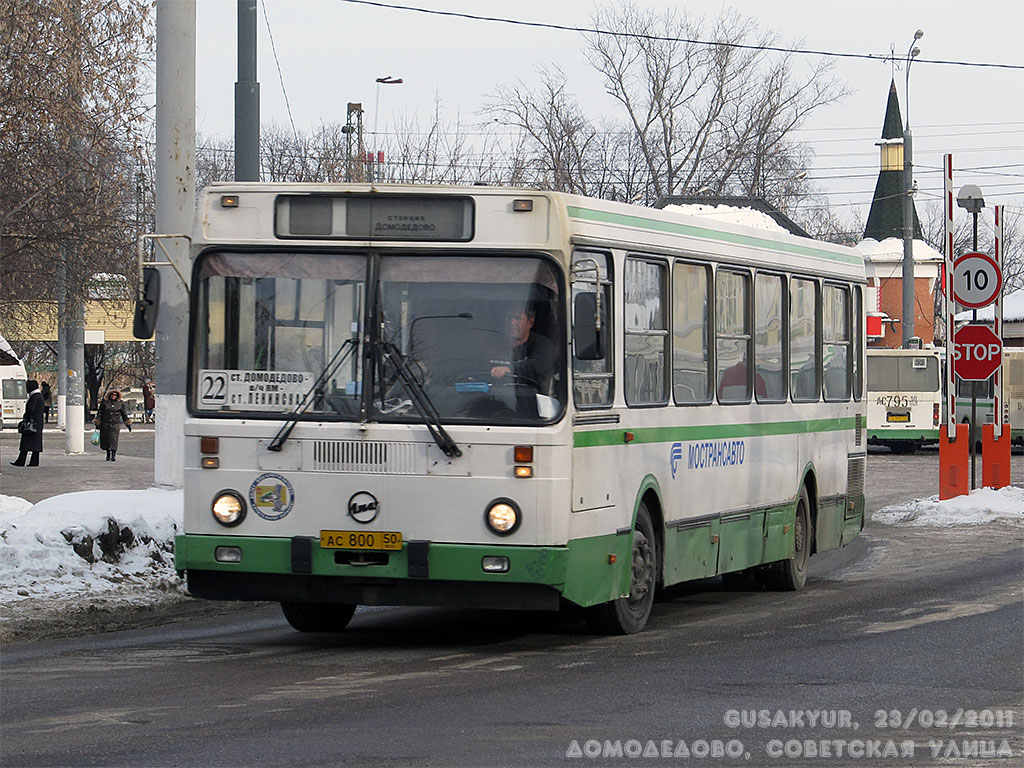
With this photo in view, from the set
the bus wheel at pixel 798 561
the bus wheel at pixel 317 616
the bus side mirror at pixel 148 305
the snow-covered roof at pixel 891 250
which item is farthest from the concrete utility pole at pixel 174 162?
the snow-covered roof at pixel 891 250

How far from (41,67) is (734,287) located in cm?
1352

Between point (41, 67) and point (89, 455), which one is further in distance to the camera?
point (89, 455)

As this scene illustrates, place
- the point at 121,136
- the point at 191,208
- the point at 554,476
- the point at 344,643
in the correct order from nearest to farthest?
1. the point at 554,476
2. the point at 344,643
3. the point at 191,208
4. the point at 121,136

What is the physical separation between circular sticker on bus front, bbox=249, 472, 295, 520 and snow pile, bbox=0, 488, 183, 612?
2883mm

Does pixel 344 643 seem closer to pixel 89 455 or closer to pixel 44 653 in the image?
pixel 44 653

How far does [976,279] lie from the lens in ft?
71.9

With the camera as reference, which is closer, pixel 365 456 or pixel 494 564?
pixel 494 564

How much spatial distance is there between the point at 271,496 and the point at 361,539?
0.63 meters

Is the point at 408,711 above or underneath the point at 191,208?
underneath

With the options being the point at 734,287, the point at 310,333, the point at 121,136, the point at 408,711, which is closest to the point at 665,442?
the point at 734,287

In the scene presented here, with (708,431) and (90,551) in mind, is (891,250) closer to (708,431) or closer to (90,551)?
(708,431)

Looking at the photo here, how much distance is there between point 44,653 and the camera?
410 inches

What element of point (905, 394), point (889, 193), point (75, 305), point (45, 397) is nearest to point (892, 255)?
point (889, 193)

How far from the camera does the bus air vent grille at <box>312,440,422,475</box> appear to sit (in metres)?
9.92
